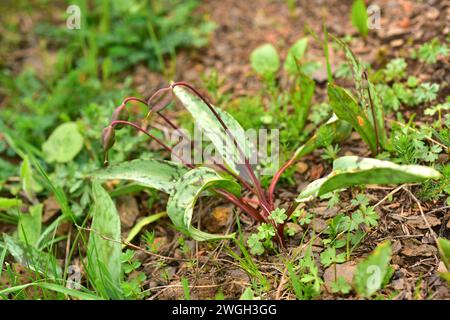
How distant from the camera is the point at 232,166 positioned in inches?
87.0

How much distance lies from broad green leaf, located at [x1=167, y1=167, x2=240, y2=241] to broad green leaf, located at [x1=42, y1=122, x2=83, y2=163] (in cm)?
92

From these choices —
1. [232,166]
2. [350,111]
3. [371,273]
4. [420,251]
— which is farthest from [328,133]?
[371,273]

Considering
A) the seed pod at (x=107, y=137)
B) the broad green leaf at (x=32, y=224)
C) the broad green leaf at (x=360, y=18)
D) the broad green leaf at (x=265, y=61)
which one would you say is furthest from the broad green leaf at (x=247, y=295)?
the broad green leaf at (x=360, y=18)

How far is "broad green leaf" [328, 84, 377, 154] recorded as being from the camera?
2.07 m

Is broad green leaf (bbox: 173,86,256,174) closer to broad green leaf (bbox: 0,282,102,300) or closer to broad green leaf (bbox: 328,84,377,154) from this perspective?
broad green leaf (bbox: 328,84,377,154)

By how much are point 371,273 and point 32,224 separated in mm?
1507

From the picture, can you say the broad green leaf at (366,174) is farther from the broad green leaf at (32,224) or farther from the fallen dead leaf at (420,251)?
the broad green leaf at (32,224)

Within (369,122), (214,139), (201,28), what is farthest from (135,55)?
(369,122)

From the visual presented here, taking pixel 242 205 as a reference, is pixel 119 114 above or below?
above

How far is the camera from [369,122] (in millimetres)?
2191

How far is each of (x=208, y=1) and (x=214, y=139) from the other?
1837 millimetres

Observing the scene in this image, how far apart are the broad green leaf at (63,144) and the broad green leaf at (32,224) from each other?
1.05ft

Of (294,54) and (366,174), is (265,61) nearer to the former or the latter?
(294,54)
